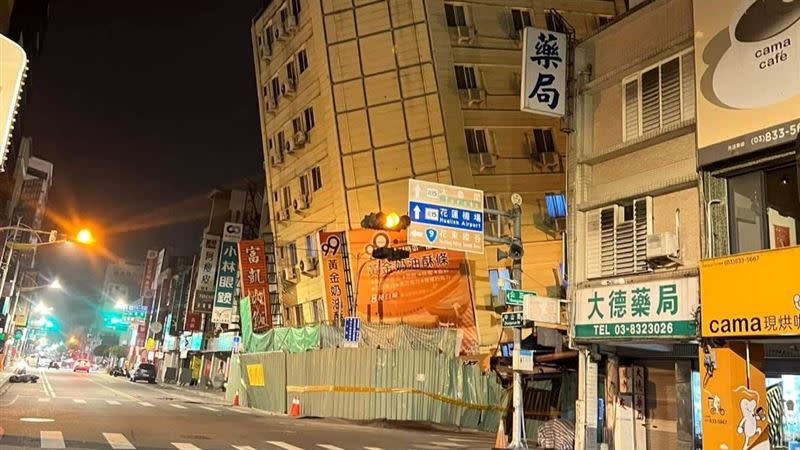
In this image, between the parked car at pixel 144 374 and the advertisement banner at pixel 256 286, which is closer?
the advertisement banner at pixel 256 286

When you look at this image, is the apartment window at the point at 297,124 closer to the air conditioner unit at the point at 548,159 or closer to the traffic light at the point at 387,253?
the air conditioner unit at the point at 548,159

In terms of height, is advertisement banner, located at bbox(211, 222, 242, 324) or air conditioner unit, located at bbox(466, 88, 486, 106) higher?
air conditioner unit, located at bbox(466, 88, 486, 106)

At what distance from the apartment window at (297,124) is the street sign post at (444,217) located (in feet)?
59.1

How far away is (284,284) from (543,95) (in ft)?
73.3

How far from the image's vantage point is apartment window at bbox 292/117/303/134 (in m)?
33.0

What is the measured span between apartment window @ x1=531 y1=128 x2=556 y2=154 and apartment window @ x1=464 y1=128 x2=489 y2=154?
7.31 feet

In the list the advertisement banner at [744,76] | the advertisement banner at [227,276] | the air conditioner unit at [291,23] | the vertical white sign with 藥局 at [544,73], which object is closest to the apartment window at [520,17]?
the air conditioner unit at [291,23]

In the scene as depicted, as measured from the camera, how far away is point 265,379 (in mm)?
28406

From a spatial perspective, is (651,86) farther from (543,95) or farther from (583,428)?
(583,428)

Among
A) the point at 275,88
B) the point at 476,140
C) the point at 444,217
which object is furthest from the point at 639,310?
the point at 275,88

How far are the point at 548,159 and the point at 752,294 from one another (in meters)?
17.3

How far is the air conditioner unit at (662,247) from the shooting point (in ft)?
41.2

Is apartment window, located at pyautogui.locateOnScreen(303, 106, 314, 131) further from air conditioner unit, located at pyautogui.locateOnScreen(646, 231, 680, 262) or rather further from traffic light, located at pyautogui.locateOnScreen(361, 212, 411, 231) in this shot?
air conditioner unit, located at pyautogui.locateOnScreen(646, 231, 680, 262)

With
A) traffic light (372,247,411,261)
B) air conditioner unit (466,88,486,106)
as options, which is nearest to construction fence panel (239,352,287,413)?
traffic light (372,247,411,261)
